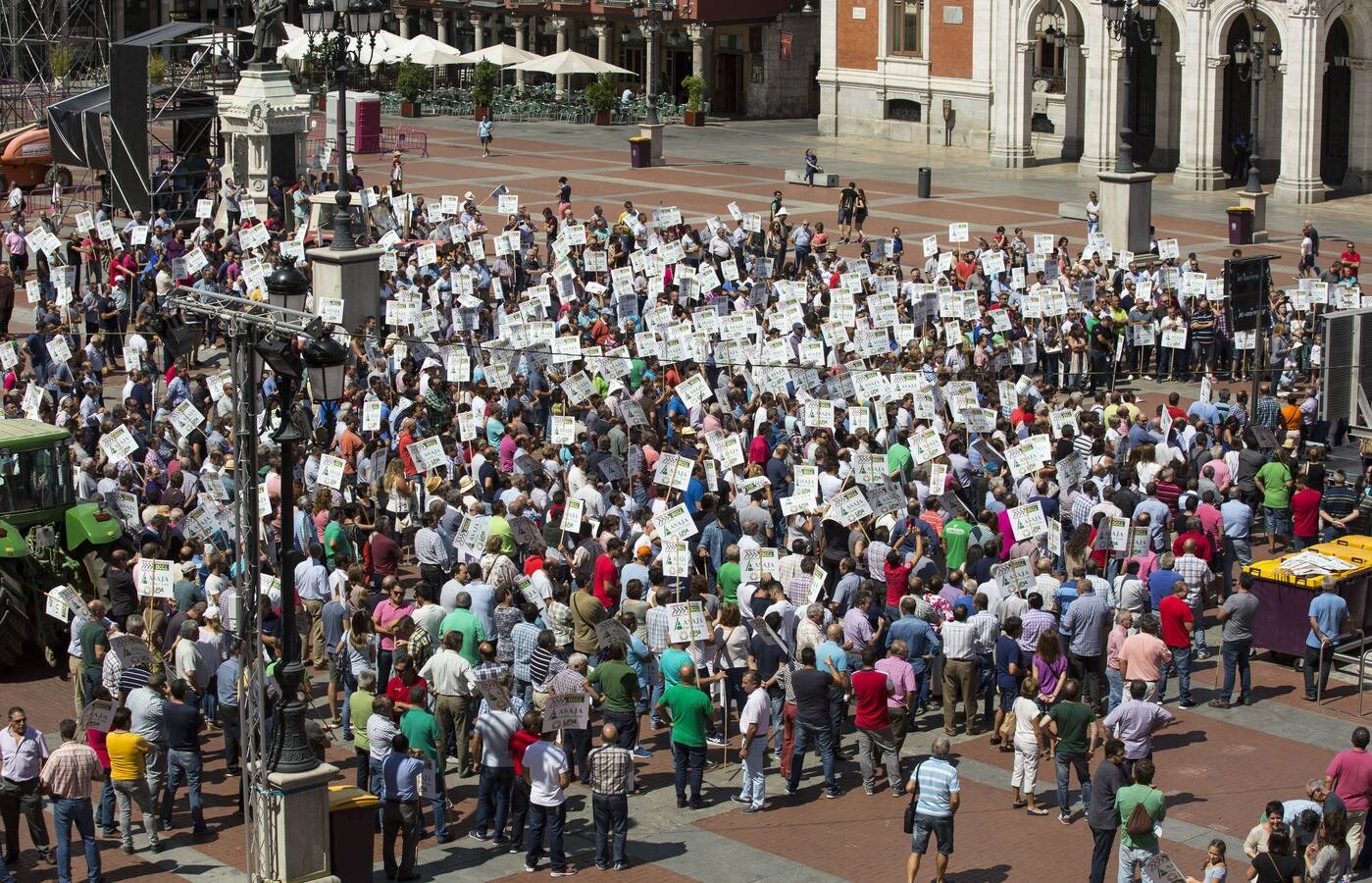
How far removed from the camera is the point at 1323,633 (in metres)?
19.7

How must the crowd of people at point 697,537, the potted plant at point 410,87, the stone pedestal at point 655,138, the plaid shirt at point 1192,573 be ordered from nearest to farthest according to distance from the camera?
the crowd of people at point 697,537 → the plaid shirt at point 1192,573 → the stone pedestal at point 655,138 → the potted plant at point 410,87

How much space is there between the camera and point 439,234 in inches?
1526

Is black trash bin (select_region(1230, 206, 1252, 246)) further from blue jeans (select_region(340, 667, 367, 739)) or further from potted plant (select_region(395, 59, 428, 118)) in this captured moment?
potted plant (select_region(395, 59, 428, 118))

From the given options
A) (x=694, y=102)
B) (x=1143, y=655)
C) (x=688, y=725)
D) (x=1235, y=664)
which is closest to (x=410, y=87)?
(x=694, y=102)

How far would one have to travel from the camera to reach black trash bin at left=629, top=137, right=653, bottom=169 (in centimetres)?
5841

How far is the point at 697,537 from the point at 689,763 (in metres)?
4.92

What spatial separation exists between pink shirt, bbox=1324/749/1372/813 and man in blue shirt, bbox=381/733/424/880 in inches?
289

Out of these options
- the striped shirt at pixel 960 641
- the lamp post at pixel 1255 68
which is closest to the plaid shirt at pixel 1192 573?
the striped shirt at pixel 960 641

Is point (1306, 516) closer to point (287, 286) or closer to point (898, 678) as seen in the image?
point (898, 678)

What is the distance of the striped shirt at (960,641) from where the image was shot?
1861 centimetres

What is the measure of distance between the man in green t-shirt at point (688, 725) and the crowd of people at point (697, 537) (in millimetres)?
49

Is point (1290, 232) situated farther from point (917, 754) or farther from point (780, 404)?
point (917, 754)

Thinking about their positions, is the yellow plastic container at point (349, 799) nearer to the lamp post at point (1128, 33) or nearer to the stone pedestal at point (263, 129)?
the lamp post at point (1128, 33)

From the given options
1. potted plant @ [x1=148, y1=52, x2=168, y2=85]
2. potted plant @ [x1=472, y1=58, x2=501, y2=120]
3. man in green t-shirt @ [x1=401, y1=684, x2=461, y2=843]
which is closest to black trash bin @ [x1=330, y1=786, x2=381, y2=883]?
man in green t-shirt @ [x1=401, y1=684, x2=461, y2=843]
